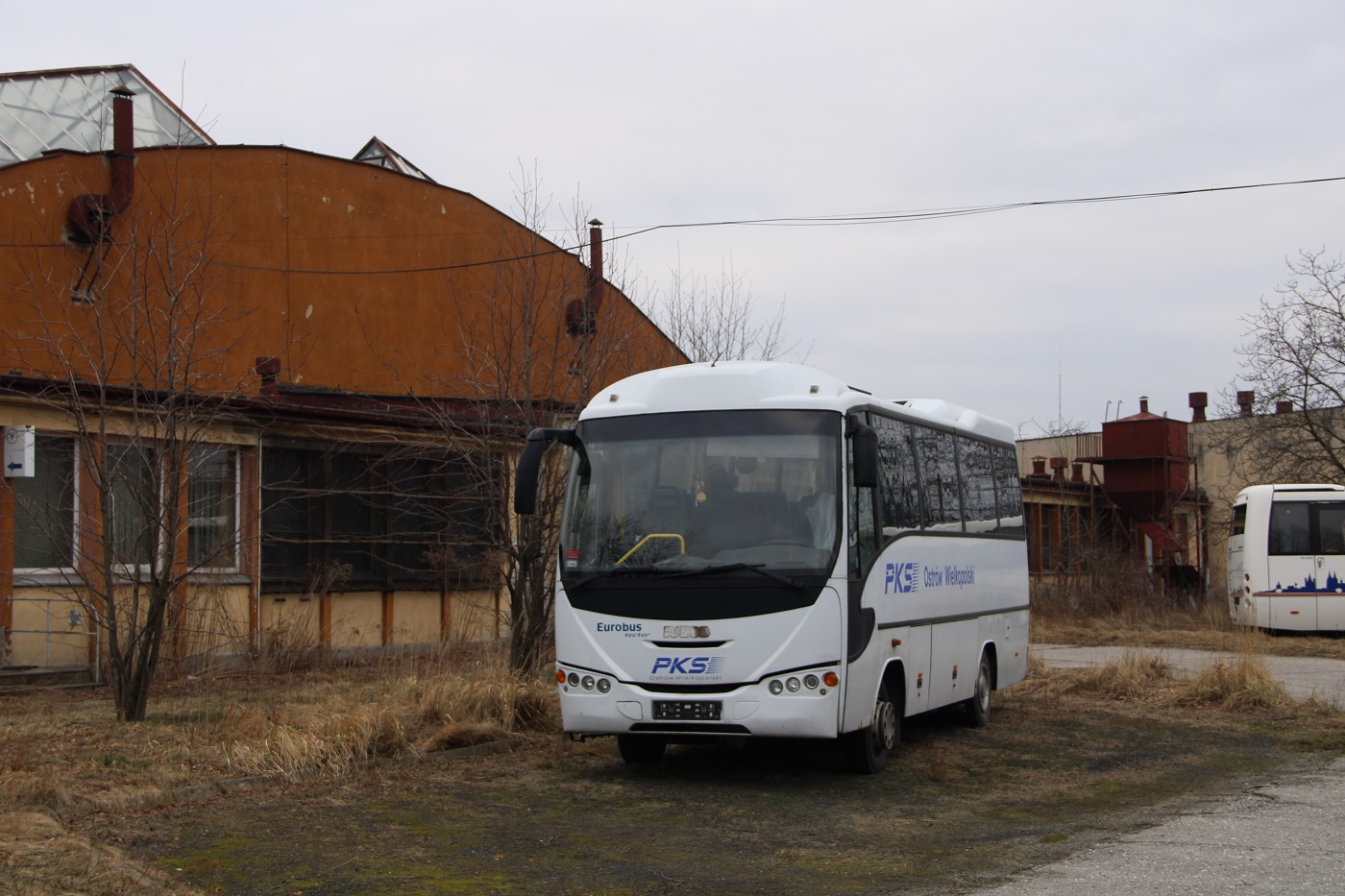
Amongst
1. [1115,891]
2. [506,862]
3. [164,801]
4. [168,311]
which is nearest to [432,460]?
[168,311]

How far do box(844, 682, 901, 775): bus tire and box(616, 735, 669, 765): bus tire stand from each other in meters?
1.43

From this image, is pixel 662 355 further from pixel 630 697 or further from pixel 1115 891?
pixel 1115 891

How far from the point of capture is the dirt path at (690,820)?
7.19 metres

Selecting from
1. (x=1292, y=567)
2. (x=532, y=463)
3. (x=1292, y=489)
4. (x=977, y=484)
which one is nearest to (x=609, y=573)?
(x=532, y=463)

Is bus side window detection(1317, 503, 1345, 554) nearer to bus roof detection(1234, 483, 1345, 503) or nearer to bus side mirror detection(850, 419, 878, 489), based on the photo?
bus roof detection(1234, 483, 1345, 503)

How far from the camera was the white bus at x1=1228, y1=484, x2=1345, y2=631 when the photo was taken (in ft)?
90.3

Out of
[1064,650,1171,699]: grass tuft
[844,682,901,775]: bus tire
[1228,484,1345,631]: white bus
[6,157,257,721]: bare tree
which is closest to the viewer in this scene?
[844,682,901,775]: bus tire

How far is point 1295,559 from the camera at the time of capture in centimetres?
2777

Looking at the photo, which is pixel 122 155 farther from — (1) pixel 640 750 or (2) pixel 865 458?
(2) pixel 865 458

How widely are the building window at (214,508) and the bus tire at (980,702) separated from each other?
9.45 meters

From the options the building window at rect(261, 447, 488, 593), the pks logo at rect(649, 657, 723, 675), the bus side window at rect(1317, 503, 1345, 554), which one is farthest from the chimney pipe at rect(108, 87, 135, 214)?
the bus side window at rect(1317, 503, 1345, 554)

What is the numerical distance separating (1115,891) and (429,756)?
18.9ft

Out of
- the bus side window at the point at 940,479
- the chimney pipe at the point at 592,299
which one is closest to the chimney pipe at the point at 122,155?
the chimney pipe at the point at 592,299

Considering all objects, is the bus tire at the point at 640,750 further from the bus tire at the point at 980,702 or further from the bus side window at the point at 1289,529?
the bus side window at the point at 1289,529
